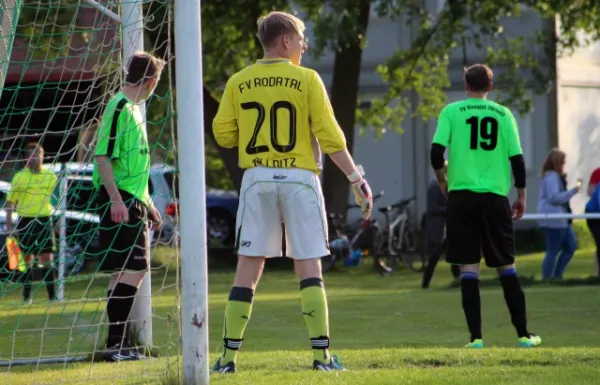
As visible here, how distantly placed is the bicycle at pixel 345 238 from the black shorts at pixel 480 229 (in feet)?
38.4

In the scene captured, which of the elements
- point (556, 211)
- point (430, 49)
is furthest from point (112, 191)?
point (430, 49)

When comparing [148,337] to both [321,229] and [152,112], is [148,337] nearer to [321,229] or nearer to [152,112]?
[321,229]

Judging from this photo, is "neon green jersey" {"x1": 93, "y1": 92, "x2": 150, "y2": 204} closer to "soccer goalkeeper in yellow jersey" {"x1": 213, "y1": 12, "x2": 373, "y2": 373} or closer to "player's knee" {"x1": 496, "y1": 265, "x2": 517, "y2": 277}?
"soccer goalkeeper in yellow jersey" {"x1": 213, "y1": 12, "x2": 373, "y2": 373}

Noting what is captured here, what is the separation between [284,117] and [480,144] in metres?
2.32

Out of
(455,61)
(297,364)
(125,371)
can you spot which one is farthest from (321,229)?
(455,61)

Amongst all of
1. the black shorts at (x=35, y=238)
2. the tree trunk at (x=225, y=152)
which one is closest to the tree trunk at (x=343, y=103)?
the tree trunk at (x=225, y=152)

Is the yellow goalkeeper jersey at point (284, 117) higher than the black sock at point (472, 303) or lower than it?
higher

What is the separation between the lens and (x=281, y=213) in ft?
21.9

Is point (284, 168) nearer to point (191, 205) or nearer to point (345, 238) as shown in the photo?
point (191, 205)

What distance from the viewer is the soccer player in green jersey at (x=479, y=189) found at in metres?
8.46

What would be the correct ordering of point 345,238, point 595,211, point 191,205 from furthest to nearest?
point 345,238, point 595,211, point 191,205

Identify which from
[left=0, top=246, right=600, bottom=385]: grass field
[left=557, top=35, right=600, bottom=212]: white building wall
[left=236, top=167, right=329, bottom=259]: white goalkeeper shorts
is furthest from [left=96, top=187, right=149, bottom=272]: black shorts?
[left=557, top=35, right=600, bottom=212]: white building wall

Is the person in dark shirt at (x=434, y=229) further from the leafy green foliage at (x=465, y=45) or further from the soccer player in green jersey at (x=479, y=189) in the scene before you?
the soccer player in green jersey at (x=479, y=189)

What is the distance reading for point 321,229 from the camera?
21.8ft
